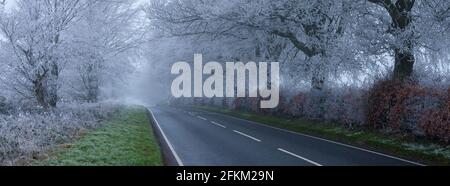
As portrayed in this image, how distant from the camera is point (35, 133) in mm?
13523

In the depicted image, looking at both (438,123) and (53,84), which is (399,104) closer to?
(438,123)

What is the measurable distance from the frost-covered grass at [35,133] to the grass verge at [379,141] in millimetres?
9604

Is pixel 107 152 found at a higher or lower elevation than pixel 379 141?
higher

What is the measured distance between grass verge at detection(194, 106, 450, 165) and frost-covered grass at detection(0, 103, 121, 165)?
31.5 ft

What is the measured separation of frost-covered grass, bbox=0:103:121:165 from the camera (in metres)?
11.0

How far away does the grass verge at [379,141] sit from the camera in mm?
12516

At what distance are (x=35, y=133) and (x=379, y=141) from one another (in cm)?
1138

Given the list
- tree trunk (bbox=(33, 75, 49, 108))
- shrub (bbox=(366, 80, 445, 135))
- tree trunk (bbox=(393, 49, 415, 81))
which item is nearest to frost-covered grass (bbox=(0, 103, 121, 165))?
tree trunk (bbox=(33, 75, 49, 108))

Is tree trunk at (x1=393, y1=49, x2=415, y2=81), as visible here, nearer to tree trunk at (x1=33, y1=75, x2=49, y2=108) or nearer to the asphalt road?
the asphalt road

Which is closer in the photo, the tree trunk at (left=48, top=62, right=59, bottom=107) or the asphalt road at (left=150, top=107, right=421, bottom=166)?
the asphalt road at (left=150, top=107, right=421, bottom=166)

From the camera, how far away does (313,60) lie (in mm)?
21375

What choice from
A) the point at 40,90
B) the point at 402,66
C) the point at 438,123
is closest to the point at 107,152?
the point at 40,90
